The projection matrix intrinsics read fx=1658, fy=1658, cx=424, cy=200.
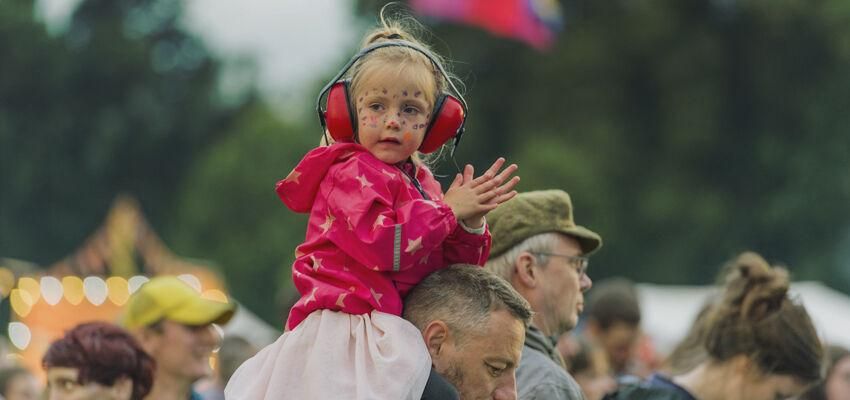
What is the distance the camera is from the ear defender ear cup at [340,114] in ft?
15.9

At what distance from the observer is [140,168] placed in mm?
50375

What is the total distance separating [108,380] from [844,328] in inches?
452

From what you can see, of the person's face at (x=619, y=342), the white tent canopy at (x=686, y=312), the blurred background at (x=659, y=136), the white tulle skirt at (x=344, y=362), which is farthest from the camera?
the blurred background at (x=659, y=136)

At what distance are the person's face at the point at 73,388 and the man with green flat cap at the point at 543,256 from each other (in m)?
1.49

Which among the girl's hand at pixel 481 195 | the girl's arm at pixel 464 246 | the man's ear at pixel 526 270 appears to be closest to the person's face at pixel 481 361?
A: the girl's arm at pixel 464 246

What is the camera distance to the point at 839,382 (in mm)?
8570

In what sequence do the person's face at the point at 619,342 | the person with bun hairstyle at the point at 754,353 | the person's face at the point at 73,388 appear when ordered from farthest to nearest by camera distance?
1. the person's face at the point at 619,342
2. the person with bun hairstyle at the point at 754,353
3. the person's face at the point at 73,388

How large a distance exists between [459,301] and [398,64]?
713 mm

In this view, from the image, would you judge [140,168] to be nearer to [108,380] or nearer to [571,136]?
[571,136]

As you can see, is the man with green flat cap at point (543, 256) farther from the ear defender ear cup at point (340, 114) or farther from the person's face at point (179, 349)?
the person's face at point (179, 349)

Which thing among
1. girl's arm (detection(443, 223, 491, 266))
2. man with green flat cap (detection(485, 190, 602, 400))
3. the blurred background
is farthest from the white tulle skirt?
the blurred background

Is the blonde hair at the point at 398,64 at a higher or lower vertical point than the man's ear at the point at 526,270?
higher

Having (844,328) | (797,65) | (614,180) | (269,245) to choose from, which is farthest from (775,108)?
(844,328)

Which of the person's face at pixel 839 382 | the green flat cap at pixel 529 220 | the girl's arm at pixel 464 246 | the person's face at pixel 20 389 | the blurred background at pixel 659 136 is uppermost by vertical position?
the girl's arm at pixel 464 246
